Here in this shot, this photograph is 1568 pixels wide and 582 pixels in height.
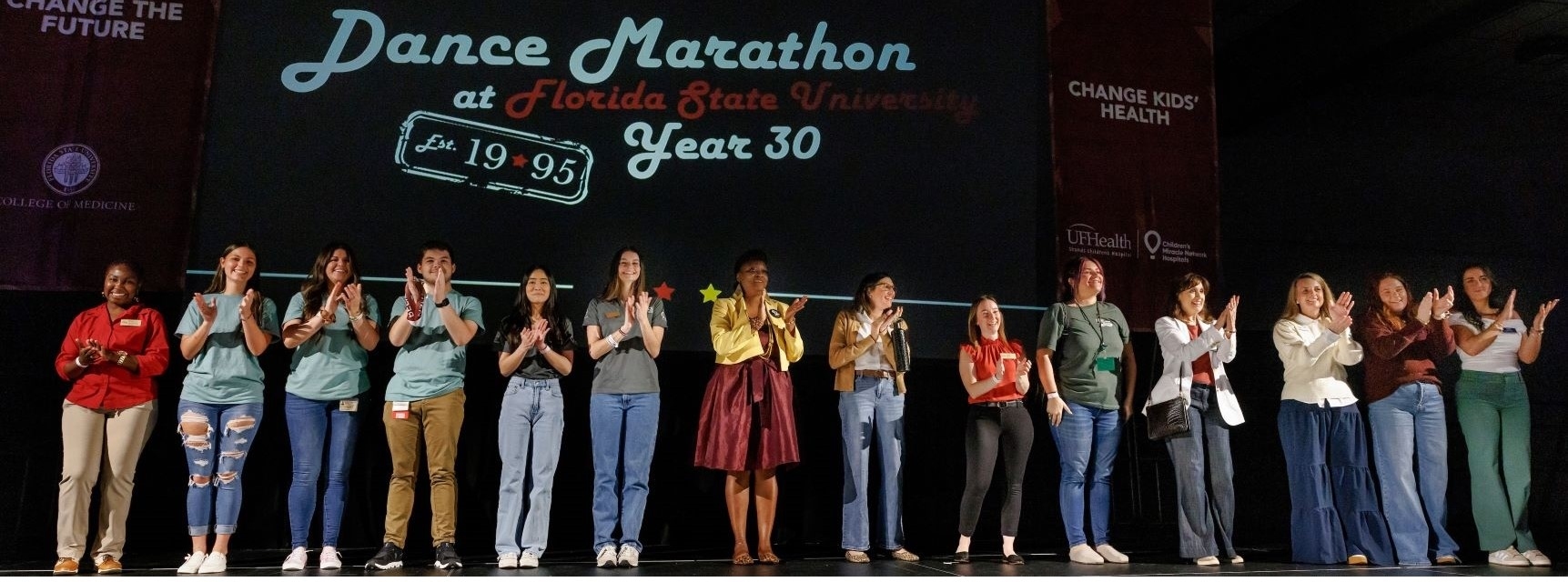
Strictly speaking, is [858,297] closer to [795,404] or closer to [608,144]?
[795,404]

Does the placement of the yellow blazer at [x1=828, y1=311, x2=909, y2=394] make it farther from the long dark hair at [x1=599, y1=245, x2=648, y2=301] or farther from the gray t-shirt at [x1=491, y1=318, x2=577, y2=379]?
the gray t-shirt at [x1=491, y1=318, x2=577, y2=379]

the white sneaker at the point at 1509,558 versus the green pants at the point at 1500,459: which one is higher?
the green pants at the point at 1500,459

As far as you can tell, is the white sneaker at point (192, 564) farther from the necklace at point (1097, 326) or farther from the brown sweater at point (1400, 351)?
the brown sweater at point (1400, 351)

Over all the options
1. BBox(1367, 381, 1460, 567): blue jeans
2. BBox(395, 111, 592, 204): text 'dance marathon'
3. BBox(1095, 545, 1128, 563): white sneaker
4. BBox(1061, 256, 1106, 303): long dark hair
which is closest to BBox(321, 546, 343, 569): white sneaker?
BBox(395, 111, 592, 204): text 'dance marathon'

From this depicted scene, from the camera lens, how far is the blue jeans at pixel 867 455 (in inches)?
184

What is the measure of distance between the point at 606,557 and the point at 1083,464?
1995mm

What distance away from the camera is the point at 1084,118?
19.0ft

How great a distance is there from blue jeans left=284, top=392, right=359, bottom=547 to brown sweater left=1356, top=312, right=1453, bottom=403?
418 cm

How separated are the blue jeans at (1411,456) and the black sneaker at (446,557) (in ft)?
12.4

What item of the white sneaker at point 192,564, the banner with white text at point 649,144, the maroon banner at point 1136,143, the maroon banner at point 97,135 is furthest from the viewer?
the maroon banner at point 1136,143

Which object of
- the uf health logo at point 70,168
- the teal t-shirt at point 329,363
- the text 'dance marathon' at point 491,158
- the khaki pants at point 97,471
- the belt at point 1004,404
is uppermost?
the text 'dance marathon' at point 491,158

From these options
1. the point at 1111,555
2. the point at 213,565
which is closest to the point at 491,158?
the point at 213,565

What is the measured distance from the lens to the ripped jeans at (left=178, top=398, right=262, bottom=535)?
4.26 meters

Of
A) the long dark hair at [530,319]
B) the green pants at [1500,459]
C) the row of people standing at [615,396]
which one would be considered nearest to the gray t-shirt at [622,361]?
the row of people standing at [615,396]
